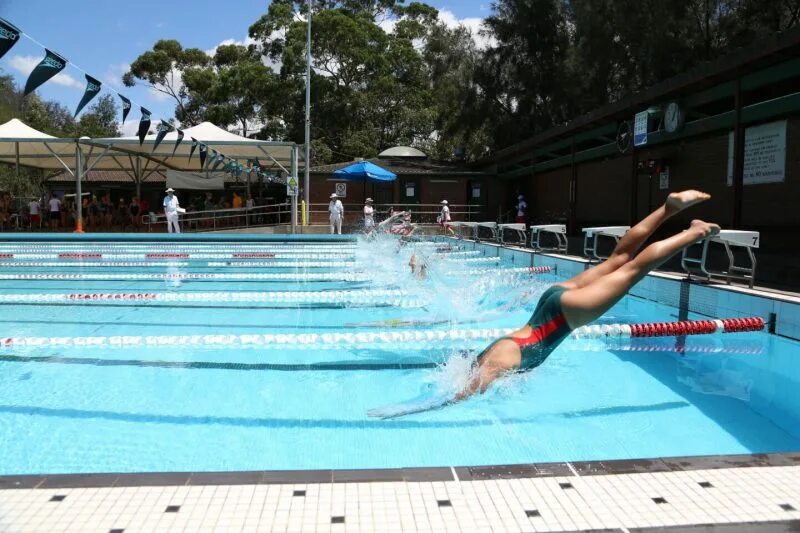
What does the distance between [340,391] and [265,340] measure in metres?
1.37

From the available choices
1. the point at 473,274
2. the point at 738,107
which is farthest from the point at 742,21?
the point at 473,274

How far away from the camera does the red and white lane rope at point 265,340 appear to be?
552cm

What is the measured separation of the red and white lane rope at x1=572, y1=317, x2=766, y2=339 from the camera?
5707mm

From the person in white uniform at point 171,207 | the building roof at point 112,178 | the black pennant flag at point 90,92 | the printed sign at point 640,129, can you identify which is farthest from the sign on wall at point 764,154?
the building roof at point 112,178

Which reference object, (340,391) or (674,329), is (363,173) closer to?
(674,329)

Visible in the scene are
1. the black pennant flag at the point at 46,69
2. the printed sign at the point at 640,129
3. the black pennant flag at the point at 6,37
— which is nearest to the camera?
the black pennant flag at the point at 6,37

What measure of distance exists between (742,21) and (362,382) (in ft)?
A: 67.3

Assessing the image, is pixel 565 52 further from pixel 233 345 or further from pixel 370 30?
Answer: pixel 233 345

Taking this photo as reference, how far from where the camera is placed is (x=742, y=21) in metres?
19.7

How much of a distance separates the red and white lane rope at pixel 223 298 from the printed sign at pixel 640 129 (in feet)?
23.1

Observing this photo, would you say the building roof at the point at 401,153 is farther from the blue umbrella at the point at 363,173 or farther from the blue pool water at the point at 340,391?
the blue pool water at the point at 340,391

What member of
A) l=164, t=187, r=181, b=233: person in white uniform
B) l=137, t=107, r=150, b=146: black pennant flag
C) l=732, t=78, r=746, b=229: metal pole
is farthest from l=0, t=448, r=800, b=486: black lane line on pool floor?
l=164, t=187, r=181, b=233: person in white uniform

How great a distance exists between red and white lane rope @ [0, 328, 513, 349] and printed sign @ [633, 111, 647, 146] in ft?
27.8

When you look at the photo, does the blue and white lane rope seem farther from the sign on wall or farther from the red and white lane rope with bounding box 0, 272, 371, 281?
the sign on wall
